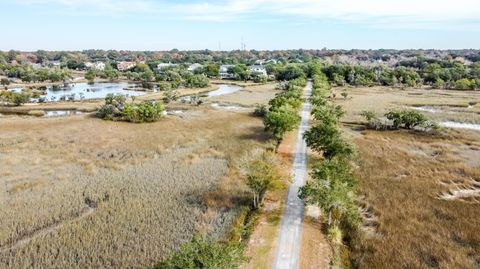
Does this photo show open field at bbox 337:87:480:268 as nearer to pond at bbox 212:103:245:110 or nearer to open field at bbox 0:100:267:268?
open field at bbox 0:100:267:268

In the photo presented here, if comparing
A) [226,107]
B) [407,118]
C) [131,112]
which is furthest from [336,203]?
[226,107]

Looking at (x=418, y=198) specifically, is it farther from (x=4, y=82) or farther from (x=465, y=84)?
(x=4, y=82)

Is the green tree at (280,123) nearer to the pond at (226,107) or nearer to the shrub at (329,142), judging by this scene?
the shrub at (329,142)

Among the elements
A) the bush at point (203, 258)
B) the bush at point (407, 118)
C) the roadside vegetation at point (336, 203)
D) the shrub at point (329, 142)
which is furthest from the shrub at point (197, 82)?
the bush at point (203, 258)

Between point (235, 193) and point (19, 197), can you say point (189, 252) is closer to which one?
point (235, 193)

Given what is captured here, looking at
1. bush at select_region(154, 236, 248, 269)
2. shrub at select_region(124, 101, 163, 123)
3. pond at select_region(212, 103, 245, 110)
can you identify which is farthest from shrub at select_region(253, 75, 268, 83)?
bush at select_region(154, 236, 248, 269)

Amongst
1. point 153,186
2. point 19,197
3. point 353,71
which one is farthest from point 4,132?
point 353,71
